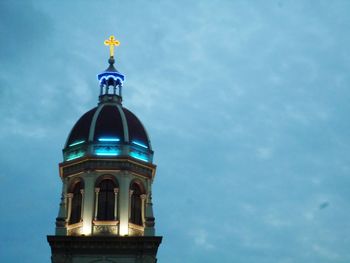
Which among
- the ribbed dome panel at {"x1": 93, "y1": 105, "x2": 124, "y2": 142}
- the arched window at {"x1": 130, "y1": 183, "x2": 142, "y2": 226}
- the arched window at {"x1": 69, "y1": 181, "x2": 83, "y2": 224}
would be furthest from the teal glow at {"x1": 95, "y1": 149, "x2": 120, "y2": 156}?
the arched window at {"x1": 130, "y1": 183, "x2": 142, "y2": 226}

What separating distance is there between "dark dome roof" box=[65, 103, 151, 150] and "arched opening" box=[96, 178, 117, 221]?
132 inches

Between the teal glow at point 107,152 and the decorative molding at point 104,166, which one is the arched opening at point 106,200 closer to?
the decorative molding at point 104,166

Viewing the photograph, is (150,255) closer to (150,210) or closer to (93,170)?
(150,210)

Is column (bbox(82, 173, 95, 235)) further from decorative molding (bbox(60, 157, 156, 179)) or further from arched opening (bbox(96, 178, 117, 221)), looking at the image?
decorative molding (bbox(60, 157, 156, 179))

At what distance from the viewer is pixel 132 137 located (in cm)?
5894

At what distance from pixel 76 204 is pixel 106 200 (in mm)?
2218

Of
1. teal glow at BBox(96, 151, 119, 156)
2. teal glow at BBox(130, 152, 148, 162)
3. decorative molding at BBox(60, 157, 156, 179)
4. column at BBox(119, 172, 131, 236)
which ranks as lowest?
column at BBox(119, 172, 131, 236)

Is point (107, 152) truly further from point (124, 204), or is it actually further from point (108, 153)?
point (124, 204)

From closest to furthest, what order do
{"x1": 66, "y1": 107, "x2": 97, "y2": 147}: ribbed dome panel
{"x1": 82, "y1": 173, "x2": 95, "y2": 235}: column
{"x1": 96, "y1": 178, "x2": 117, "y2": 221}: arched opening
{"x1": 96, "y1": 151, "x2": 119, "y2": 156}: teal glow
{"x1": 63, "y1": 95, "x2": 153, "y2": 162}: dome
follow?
1. {"x1": 82, "y1": 173, "x2": 95, "y2": 235}: column
2. {"x1": 96, "y1": 178, "x2": 117, "y2": 221}: arched opening
3. {"x1": 96, "y1": 151, "x2": 119, "y2": 156}: teal glow
4. {"x1": 63, "y1": 95, "x2": 153, "y2": 162}: dome
5. {"x1": 66, "y1": 107, "x2": 97, "y2": 147}: ribbed dome panel

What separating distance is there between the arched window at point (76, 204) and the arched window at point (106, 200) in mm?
1457

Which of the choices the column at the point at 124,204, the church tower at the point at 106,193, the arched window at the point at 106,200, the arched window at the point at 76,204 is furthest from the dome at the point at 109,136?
the arched window at the point at 76,204

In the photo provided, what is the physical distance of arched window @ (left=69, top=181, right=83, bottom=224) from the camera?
55.8 meters

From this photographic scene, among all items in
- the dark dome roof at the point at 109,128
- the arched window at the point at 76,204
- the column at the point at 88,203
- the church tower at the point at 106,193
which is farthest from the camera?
the dark dome roof at the point at 109,128

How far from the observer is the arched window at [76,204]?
55844mm
